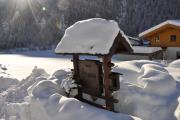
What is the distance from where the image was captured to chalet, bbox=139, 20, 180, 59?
31547 millimetres

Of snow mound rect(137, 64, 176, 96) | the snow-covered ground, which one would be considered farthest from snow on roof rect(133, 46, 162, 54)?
snow mound rect(137, 64, 176, 96)

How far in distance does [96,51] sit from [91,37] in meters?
0.81

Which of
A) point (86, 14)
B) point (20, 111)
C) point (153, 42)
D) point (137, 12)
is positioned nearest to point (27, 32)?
point (86, 14)

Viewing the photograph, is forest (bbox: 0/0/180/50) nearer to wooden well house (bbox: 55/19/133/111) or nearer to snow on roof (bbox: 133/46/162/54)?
snow on roof (bbox: 133/46/162/54)

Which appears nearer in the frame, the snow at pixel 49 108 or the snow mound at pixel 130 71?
the snow at pixel 49 108

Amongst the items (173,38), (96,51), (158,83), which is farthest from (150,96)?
(173,38)

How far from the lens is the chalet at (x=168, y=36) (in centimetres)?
3155

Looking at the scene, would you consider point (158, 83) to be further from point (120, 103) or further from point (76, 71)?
point (76, 71)

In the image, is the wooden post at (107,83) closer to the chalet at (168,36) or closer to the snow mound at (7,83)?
the snow mound at (7,83)

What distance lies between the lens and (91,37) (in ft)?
35.7

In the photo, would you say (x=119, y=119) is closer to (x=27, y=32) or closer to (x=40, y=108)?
(x=40, y=108)

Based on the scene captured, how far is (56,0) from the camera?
77.9 metres

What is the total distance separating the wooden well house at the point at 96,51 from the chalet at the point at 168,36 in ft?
69.3

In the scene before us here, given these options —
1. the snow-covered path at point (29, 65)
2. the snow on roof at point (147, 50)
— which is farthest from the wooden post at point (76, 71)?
the snow on roof at point (147, 50)
